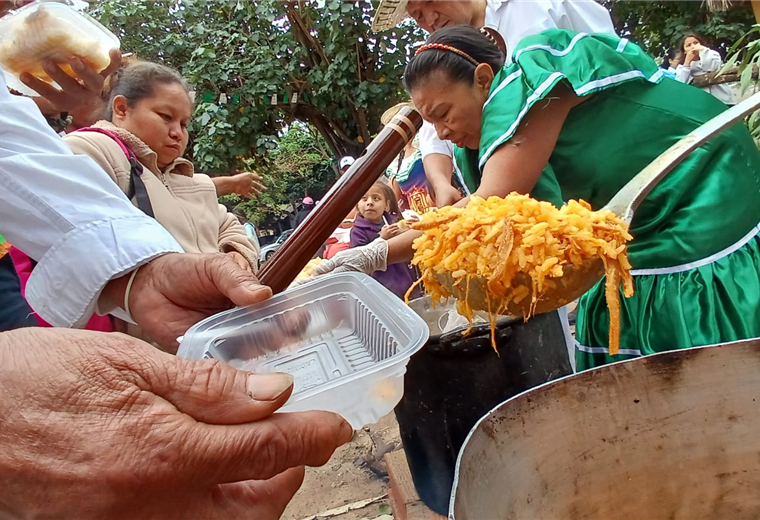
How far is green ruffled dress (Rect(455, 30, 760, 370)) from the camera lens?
4.01ft

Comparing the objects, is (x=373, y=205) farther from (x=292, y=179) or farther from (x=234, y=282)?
(x=292, y=179)

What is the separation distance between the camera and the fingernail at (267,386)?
57 centimetres

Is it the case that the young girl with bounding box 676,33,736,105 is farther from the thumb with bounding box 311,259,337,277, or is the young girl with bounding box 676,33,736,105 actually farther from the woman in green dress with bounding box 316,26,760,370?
the thumb with bounding box 311,259,337,277

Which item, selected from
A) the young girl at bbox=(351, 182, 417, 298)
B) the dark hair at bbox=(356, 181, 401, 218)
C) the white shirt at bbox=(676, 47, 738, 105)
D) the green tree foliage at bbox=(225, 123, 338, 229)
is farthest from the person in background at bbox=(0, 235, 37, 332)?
the green tree foliage at bbox=(225, 123, 338, 229)

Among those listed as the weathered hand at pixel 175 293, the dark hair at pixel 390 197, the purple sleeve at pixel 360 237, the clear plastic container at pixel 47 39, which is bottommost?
the purple sleeve at pixel 360 237

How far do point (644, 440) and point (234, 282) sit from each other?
840 mm

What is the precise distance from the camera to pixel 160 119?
2.08 m

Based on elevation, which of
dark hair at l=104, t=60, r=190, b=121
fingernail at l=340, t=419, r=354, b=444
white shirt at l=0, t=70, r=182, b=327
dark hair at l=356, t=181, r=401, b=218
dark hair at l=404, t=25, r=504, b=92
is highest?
dark hair at l=104, t=60, r=190, b=121

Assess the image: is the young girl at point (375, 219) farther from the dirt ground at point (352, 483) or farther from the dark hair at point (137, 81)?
the dark hair at point (137, 81)

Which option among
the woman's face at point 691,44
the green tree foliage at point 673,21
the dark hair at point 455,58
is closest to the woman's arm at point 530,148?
the dark hair at point 455,58

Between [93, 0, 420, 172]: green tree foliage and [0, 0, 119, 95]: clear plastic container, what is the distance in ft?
17.3

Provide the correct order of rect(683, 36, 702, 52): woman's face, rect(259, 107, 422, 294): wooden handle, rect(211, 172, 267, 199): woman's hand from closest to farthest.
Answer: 1. rect(259, 107, 422, 294): wooden handle
2. rect(211, 172, 267, 199): woman's hand
3. rect(683, 36, 702, 52): woman's face

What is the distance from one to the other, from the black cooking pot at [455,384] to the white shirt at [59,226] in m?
0.85

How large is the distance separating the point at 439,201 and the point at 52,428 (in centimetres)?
257
